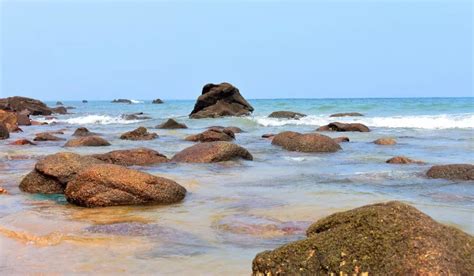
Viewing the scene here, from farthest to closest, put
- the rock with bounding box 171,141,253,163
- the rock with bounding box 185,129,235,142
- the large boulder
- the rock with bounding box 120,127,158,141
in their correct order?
the rock with bounding box 120,127,158,141, the rock with bounding box 185,129,235,142, the rock with bounding box 171,141,253,163, the large boulder

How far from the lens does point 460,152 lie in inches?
530

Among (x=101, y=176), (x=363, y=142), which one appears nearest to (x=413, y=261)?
(x=101, y=176)

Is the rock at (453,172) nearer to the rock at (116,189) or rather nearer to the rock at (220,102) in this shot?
the rock at (116,189)

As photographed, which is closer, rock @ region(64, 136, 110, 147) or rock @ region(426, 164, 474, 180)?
rock @ region(426, 164, 474, 180)

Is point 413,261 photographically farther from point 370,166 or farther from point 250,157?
point 250,157

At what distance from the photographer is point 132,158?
36.2ft

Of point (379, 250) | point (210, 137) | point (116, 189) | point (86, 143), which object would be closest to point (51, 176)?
point (116, 189)

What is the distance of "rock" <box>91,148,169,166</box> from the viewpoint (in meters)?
10.8

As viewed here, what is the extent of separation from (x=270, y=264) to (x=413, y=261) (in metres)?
0.87

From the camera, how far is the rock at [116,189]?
22.5ft

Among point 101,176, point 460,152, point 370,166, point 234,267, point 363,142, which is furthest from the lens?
point 363,142

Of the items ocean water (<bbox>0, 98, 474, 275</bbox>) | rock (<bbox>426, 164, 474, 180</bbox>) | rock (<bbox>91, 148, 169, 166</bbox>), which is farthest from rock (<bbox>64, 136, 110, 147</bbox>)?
rock (<bbox>426, 164, 474, 180</bbox>)

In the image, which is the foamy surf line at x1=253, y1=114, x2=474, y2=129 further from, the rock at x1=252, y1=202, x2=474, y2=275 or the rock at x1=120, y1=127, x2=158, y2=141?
the rock at x1=252, y1=202, x2=474, y2=275

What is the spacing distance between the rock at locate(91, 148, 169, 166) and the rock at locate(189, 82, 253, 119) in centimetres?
2445
